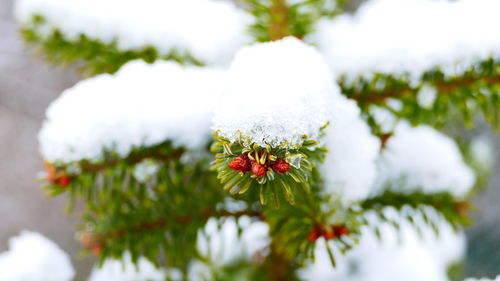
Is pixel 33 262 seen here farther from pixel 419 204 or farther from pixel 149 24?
pixel 419 204

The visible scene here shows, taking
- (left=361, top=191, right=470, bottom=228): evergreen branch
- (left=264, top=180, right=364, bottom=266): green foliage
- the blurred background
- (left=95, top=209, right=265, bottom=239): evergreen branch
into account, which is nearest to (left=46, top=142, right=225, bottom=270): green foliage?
(left=95, top=209, right=265, bottom=239): evergreen branch

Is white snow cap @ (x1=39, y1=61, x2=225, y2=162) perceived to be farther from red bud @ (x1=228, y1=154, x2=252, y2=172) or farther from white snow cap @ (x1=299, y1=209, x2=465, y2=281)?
white snow cap @ (x1=299, y1=209, x2=465, y2=281)

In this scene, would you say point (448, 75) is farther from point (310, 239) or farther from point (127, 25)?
point (127, 25)

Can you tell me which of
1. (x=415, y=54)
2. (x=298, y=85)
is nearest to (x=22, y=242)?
(x=298, y=85)

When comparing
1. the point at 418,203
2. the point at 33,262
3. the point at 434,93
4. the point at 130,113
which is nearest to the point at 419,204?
the point at 418,203

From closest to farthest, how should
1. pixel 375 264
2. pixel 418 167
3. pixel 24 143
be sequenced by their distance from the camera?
pixel 418 167, pixel 375 264, pixel 24 143
